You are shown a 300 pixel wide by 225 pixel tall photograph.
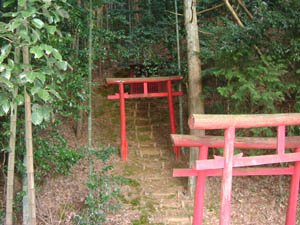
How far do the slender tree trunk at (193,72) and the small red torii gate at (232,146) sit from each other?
1.94m

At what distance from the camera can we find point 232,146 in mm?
4078

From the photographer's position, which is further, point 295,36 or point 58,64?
point 295,36

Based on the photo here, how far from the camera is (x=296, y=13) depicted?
5613 mm

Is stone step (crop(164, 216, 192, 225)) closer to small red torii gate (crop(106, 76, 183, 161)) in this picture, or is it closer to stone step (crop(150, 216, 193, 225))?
stone step (crop(150, 216, 193, 225))

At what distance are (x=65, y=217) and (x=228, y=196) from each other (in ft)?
9.75

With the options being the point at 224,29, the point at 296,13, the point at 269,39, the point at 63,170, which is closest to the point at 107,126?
the point at 63,170

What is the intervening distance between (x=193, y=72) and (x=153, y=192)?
2.69 meters

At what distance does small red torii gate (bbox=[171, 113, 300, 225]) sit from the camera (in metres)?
3.95

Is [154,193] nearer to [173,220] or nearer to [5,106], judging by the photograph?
[173,220]

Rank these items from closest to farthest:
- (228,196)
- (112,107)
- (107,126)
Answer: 1. (228,196)
2. (107,126)
3. (112,107)

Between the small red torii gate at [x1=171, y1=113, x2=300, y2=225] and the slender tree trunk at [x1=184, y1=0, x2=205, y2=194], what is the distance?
6.36 ft

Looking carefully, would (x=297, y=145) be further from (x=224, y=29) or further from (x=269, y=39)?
(x=224, y=29)

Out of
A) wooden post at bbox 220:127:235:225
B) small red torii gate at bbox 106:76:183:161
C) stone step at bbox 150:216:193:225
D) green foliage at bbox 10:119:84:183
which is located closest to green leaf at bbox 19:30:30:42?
green foliage at bbox 10:119:84:183

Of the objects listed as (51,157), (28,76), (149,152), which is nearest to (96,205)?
(51,157)
